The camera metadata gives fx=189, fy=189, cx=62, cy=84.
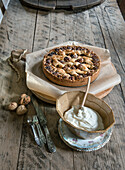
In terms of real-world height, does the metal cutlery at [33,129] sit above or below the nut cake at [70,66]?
below

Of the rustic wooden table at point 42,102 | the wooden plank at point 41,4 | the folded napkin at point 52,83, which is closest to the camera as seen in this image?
the rustic wooden table at point 42,102

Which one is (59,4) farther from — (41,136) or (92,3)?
(41,136)

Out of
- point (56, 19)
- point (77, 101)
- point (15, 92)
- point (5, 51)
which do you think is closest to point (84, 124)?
point (77, 101)

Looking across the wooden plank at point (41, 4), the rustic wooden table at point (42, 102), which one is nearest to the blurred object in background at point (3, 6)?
the rustic wooden table at point (42, 102)

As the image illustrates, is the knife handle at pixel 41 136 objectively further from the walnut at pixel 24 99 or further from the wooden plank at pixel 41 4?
the wooden plank at pixel 41 4

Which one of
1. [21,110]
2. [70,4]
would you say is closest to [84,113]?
[21,110]
